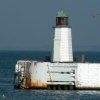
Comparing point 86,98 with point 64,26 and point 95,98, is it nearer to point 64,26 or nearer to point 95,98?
point 95,98

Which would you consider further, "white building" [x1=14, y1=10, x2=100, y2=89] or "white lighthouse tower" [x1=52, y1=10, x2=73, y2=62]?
"white lighthouse tower" [x1=52, y1=10, x2=73, y2=62]

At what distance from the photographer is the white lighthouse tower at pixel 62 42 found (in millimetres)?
70062

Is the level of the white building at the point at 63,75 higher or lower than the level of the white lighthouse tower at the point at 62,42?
lower

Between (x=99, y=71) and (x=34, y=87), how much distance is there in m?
5.18

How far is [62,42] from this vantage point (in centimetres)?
7012

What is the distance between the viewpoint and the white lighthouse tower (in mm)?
70062

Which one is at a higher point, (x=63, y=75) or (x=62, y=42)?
(x=62, y=42)

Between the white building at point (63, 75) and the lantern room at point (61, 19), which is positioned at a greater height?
the lantern room at point (61, 19)

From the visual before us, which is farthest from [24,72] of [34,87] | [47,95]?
[47,95]

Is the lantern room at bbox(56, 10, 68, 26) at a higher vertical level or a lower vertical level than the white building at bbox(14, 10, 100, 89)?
higher

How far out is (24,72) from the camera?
7112cm

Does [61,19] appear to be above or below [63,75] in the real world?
above

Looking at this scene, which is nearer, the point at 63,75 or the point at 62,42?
the point at 63,75

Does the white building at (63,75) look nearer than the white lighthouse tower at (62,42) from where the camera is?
Yes
